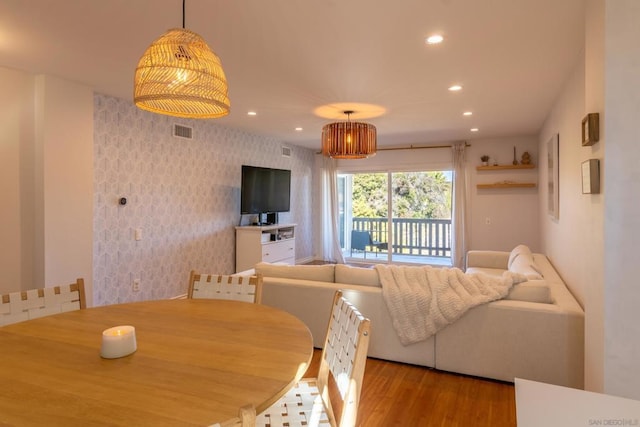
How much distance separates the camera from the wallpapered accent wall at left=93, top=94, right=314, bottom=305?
3977 millimetres

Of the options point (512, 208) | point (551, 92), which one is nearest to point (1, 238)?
point (551, 92)

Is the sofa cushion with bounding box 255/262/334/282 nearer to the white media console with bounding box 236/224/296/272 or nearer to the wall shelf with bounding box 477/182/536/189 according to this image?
the white media console with bounding box 236/224/296/272

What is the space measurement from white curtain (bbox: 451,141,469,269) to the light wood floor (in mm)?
4289

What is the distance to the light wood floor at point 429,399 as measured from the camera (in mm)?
2199

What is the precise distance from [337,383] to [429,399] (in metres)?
1.37

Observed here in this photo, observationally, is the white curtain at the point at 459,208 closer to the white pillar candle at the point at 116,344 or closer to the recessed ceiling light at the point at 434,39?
the recessed ceiling light at the point at 434,39

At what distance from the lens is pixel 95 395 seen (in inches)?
39.9

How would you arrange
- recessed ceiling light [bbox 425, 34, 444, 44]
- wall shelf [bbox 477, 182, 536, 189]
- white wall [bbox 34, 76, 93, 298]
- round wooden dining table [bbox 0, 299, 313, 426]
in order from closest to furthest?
round wooden dining table [bbox 0, 299, 313, 426]
recessed ceiling light [bbox 425, 34, 444, 44]
white wall [bbox 34, 76, 93, 298]
wall shelf [bbox 477, 182, 536, 189]

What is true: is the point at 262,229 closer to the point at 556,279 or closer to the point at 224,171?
the point at 224,171

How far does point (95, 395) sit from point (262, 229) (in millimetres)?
4644

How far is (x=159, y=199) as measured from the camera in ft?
14.9

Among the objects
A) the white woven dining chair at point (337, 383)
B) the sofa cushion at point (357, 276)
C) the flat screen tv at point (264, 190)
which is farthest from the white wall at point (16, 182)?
the white woven dining chair at point (337, 383)

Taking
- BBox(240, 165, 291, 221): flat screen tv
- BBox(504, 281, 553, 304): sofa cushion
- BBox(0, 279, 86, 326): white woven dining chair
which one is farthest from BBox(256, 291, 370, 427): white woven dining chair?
BBox(240, 165, 291, 221): flat screen tv

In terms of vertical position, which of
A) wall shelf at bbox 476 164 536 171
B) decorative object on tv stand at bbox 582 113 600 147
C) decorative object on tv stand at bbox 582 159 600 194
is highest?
wall shelf at bbox 476 164 536 171
